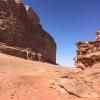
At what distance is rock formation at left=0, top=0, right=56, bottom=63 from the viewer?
162 feet

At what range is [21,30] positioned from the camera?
54.2m

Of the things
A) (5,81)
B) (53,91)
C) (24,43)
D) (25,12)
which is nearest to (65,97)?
(53,91)

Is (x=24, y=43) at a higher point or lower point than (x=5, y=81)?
higher

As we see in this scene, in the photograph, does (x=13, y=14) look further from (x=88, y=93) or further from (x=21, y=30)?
(x=88, y=93)

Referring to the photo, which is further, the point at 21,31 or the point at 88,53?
the point at 21,31

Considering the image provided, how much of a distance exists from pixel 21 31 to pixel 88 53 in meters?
40.7

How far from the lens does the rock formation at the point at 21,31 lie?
49.5 meters

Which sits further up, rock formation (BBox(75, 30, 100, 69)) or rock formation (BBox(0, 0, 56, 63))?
rock formation (BBox(0, 0, 56, 63))

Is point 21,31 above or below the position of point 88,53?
above

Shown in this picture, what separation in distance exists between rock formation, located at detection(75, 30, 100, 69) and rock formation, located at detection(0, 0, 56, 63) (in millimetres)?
27240

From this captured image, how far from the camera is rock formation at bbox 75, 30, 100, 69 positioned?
1336 centimetres

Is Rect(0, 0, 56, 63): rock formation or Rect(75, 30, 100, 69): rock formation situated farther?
Rect(0, 0, 56, 63): rock formation

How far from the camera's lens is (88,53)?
14.5 meters

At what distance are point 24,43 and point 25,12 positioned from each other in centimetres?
925
